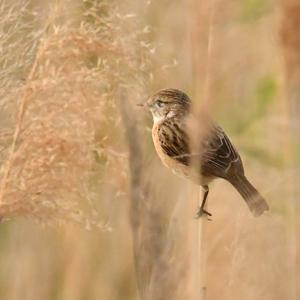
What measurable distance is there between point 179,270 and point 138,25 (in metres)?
1.04

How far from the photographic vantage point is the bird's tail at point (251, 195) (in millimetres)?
4318

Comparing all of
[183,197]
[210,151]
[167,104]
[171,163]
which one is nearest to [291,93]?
[210,151]

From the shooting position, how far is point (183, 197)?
451 cm

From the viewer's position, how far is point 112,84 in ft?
13.1

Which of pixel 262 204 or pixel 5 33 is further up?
pixel 5 33

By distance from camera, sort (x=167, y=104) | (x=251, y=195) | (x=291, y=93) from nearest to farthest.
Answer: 1. (x=291, y=93)
2. (x=251, y=195)
3. (x=167, y=104)

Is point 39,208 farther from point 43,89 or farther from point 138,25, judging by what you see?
point 138,25

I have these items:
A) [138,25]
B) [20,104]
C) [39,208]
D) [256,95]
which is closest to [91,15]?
[138,25]

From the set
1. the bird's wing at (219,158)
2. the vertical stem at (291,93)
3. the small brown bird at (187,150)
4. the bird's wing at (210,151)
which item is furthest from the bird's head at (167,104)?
the vertical stem at (291,93)

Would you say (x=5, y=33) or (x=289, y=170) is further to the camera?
(x=289, y=170)

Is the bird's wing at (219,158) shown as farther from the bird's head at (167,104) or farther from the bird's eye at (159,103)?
the bird's eye at (159,103)

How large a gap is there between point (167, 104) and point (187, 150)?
633 mm

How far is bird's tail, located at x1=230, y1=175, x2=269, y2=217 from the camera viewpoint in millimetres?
4318

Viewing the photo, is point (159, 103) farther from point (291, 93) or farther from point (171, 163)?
point (291, 93)
